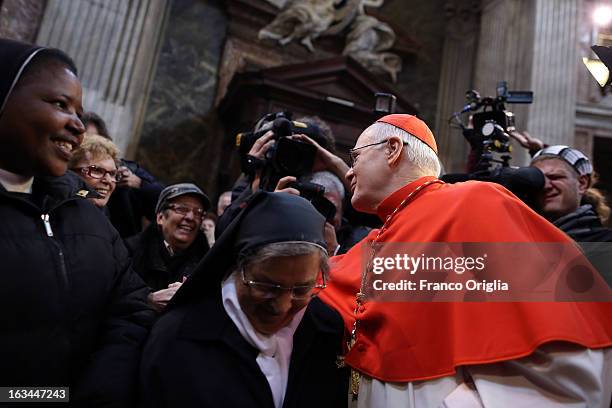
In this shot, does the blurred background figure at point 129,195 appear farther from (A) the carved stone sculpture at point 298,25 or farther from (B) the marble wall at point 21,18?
(A) the carved stone sculpture at point 298,25

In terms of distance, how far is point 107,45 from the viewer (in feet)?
19.0

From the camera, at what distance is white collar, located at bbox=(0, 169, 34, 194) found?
1.32m

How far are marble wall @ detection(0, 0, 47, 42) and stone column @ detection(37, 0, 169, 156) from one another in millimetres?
83

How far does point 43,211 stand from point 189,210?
1491 millimetres

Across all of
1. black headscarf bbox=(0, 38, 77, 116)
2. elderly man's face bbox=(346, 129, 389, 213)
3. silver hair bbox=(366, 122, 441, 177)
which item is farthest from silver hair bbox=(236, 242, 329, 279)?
black headscarf bbox=(0, 38, 77, 116)

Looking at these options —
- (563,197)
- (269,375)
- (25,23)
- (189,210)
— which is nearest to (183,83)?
(25,23)

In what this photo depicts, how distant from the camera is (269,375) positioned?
4.74 ft

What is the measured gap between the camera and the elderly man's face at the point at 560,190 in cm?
255

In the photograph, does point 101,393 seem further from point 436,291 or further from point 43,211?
point 436,291

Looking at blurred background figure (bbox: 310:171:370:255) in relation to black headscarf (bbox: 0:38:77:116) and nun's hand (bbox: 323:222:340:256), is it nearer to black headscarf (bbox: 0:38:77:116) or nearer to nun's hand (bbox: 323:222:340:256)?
nun's hand (bbox: 323:222:340:256)

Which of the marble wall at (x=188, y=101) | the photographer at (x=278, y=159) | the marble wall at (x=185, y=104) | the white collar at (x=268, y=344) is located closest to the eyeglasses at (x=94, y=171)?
the photographer at (x=278, y=159)

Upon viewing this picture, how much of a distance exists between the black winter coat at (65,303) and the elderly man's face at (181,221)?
48.5 inches

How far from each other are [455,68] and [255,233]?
911cm

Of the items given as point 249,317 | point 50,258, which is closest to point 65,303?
point 50,258
